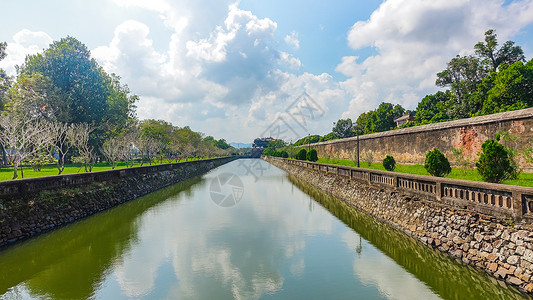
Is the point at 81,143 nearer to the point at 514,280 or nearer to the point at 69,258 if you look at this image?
the point at 69,258

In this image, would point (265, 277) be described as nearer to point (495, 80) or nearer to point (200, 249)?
point (200, 249)

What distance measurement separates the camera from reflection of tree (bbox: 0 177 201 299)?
7.29m

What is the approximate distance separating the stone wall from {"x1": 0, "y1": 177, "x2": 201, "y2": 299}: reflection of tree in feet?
2.04

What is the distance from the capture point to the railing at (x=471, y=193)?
6.44 m

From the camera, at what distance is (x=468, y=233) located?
25.3 feet

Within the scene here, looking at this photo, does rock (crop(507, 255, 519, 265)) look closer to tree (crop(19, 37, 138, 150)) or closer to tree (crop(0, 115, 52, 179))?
tree (crop(0, 115, 52, 179))

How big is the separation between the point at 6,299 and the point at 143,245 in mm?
4452

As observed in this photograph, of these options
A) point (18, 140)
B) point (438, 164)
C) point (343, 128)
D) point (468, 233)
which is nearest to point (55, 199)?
point (18, 140)

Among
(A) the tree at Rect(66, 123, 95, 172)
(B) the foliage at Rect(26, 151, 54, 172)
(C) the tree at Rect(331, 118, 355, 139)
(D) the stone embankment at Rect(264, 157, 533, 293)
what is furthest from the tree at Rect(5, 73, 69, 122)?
(C) the tree at Rect(331, 118, 355, 139)

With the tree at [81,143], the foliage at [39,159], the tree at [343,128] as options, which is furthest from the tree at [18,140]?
the tree at [343,128]

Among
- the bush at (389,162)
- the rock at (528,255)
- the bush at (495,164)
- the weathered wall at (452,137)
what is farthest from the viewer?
the bush at (389,162)

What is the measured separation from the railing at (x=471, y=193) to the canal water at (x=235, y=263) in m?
1.68

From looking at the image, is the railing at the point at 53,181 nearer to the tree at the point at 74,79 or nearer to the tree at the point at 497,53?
the tree at the point at 74,79

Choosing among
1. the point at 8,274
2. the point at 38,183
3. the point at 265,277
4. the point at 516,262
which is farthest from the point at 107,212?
the point at 516,262
